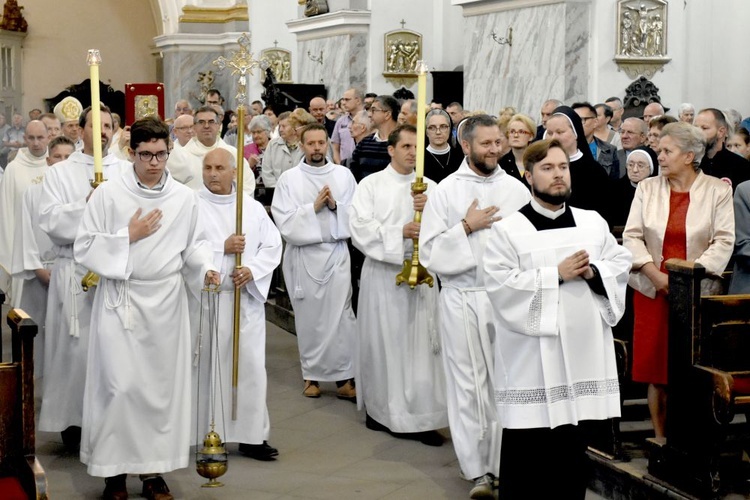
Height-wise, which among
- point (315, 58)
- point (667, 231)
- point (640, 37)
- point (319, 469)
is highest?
point (315, 58)

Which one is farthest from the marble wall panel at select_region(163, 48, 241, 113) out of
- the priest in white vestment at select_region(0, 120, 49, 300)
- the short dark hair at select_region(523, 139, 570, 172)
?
the short dark hair at select_region(523, 139, 570, 172)

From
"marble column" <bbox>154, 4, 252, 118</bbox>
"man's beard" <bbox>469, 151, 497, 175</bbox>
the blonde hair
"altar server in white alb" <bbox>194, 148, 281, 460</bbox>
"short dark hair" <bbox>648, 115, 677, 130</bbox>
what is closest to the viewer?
"man's beard" <bbox>469, 151, 497, 175</bbox>

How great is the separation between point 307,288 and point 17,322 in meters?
4.18

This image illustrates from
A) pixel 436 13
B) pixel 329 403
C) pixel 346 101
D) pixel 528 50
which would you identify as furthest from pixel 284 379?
pixel 436 13

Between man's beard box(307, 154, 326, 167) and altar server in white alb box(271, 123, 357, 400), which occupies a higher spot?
man's beard box(307, 154, 326, 167)

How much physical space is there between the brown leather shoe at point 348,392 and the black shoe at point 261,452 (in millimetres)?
1604

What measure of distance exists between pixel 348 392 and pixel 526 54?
5.36m

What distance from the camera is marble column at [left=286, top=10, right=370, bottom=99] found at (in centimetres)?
1783

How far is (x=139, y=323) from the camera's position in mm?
6043

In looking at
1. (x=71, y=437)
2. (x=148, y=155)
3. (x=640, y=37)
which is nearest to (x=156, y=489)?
(x=71, y=437)

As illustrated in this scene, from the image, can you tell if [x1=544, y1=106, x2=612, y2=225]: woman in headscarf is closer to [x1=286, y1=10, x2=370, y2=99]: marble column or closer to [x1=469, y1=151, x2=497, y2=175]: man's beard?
[x1=469, y1=151, x2=497, y2=175]: man's beard

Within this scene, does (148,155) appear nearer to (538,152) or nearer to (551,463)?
(538,152)

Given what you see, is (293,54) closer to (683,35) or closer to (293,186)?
(683,35)

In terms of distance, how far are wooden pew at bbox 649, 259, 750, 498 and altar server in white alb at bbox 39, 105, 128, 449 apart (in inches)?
130
